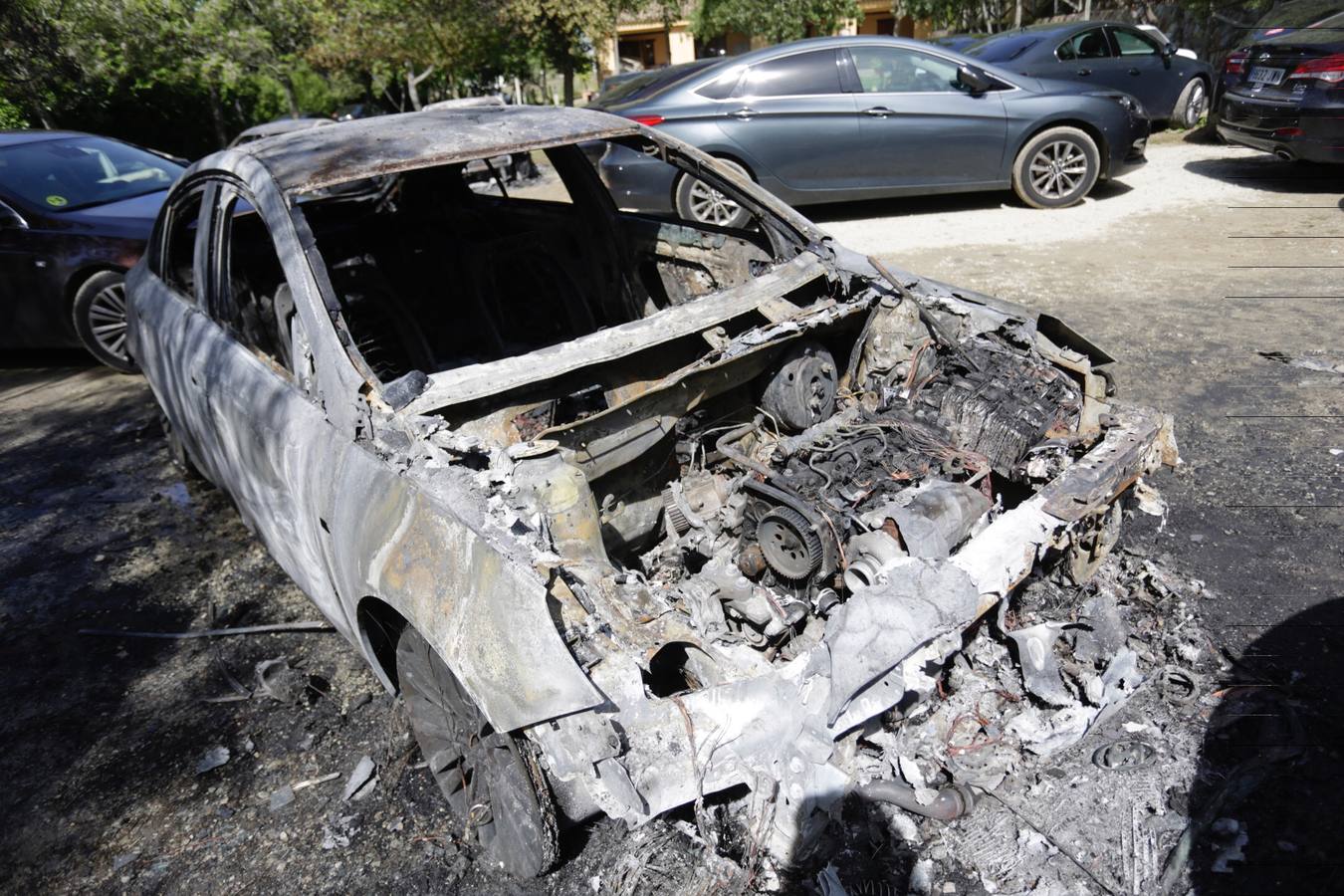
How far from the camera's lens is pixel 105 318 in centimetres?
614

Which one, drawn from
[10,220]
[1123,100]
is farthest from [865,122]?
[10,220]

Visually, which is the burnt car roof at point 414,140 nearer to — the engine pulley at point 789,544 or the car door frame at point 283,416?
the car door frame at point 283,416

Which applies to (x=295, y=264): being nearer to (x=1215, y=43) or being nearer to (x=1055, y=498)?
(x=1055, y=498)

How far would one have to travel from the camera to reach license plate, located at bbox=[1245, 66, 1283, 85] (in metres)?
7.37

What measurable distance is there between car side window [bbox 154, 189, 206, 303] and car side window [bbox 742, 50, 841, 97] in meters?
5.22

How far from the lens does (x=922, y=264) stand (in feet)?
22.2

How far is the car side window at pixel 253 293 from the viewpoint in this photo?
304cm

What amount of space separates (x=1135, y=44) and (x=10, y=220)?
36.8 ft

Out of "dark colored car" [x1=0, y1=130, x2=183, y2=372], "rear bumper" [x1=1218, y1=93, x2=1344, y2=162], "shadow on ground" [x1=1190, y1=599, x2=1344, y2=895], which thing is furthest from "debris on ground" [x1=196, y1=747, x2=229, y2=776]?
"rear bumper" [x1=1218, y1=93, x2=1344, y2=162]

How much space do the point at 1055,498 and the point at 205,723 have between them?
9.45 feet

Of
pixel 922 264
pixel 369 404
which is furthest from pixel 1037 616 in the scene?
pixel 922 264

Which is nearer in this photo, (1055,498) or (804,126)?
(1055,498)

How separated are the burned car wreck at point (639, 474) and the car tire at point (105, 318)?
8.36 ft

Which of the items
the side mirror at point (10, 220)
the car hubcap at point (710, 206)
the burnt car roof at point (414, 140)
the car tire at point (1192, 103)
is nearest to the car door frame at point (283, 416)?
the burnt car roof at point (414, 140)
